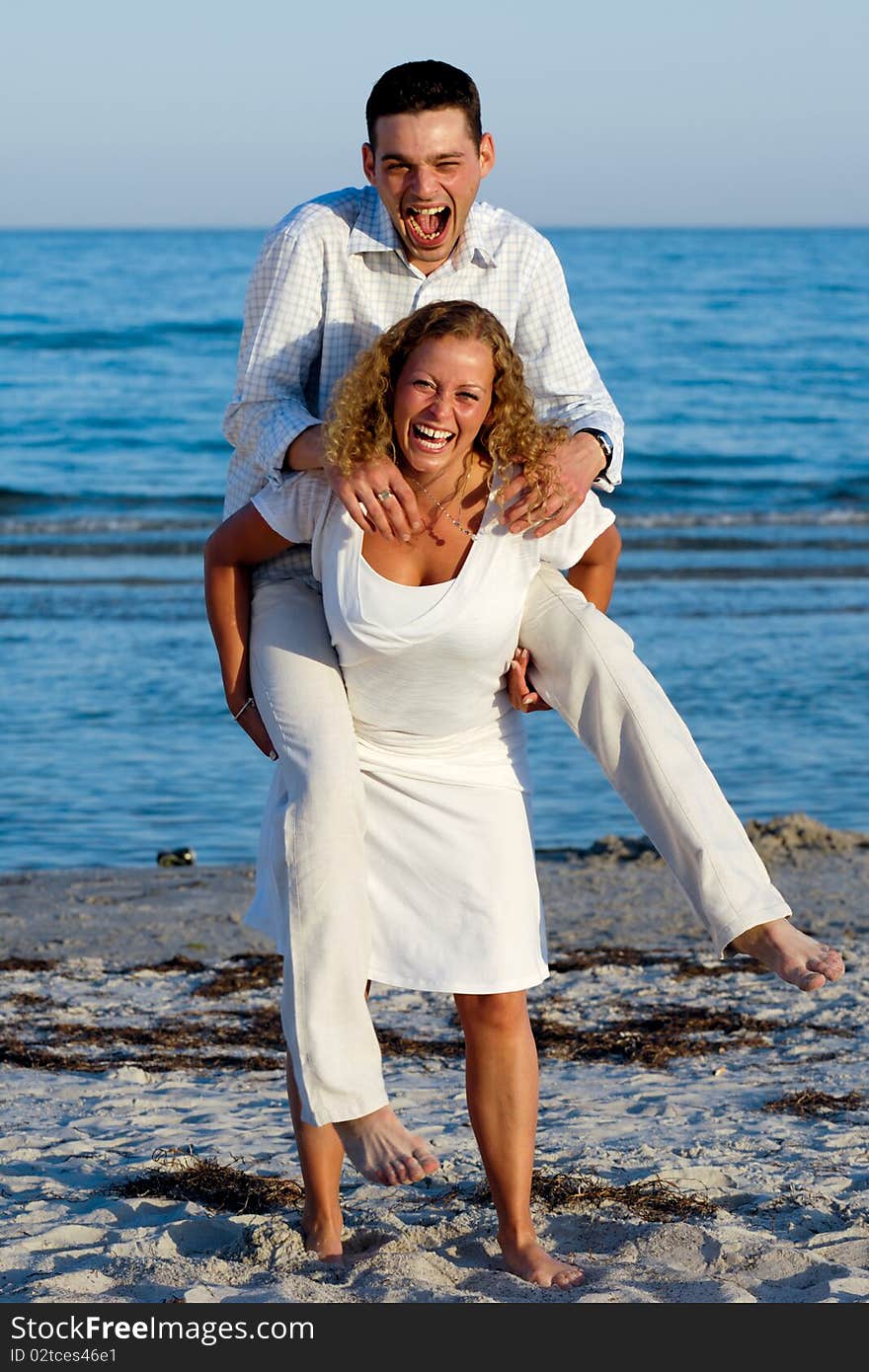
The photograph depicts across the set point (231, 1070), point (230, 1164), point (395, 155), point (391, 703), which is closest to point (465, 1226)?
point (230, 1164)

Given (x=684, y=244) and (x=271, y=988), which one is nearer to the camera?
(x=271, y=988)

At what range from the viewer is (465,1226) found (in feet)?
12.9

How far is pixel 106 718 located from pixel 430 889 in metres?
7.47

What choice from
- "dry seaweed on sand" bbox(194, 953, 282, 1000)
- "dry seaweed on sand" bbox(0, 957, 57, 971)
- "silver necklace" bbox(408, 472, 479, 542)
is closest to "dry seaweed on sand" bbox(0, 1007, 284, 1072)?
"dry seaweed on sand" bbox(194, 953, 282, 1000)

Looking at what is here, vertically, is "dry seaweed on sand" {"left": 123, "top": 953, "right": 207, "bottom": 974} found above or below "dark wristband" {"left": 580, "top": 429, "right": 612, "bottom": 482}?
below

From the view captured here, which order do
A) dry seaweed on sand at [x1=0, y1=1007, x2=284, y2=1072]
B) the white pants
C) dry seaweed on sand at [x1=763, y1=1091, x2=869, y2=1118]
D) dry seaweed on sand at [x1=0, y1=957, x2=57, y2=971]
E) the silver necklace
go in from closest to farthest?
the white pants, the silver necklace, dry seaweed on sand at [x1=763, y1=1091, x2=869, y2=1118], dry seaweed on sand at [x1=0, y1=1007, x2=284, y2=1072], dry seaweed on sand at [x1=0, y1=957, x2=57, y2=971]

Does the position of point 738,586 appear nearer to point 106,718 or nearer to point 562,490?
point 106,718

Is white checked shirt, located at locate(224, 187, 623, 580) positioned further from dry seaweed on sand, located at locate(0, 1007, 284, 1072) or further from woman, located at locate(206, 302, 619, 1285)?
dry seaweed on sand, located at locate(0, 1007, 284, 1072)

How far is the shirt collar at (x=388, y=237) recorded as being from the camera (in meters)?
3.62

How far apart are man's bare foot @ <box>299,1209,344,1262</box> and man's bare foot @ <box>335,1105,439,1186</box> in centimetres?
42

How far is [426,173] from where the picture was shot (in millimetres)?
3512

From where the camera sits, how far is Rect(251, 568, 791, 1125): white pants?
3350 mm

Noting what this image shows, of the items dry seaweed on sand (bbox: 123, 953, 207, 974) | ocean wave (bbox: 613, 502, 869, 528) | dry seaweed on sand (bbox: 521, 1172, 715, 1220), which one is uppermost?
dry seaweed on sand (bbox: 521, 1172, 715, 1220)

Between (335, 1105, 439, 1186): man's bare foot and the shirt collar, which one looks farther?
the shirt collar
